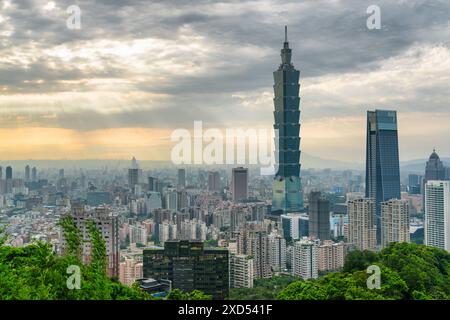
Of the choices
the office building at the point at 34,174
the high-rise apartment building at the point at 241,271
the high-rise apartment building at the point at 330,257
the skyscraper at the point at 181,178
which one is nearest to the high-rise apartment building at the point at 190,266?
the high-rise apartment building at the point at 241,271

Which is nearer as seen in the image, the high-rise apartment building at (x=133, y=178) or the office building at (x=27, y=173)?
the office building at (x=27, y=173)

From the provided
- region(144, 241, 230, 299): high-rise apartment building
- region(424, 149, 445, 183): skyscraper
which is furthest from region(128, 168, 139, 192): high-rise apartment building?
region(424, 149, 445, 183): skyscraper

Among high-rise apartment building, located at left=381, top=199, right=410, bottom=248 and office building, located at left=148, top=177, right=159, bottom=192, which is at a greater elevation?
office building, located at left=148, top=177, right=159, bottom=192

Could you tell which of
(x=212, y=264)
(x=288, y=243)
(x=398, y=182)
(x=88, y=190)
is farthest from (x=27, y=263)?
(x=398, y=182)

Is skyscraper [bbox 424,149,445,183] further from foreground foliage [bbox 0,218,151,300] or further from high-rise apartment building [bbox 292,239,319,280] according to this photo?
foreground foliage [bbox 0,218,151,300]

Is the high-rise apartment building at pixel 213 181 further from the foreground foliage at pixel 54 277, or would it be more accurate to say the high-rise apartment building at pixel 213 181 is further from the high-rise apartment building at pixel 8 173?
the foreground foliage at pixel 54 277
